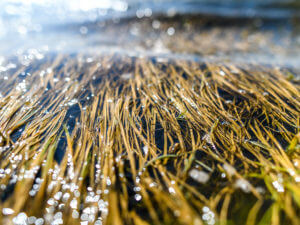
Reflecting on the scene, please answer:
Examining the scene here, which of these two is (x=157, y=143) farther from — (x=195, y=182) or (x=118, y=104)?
(x=118, y=104)

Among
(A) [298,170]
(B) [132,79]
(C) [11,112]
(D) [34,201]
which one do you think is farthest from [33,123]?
(A) [298,170]

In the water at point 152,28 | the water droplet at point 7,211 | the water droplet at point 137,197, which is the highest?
the water at point 152,28

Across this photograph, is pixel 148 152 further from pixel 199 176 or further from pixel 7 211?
pixel 7 211

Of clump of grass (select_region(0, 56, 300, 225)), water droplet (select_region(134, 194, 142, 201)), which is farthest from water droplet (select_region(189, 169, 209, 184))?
water droplet (select_region(134, 194, 142, 201))

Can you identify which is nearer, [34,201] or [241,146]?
[34,201]

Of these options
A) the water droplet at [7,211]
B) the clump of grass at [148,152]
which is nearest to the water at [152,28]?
the clump of grass at [148,152]

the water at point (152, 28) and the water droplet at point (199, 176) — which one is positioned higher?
the water at point (152, 28)

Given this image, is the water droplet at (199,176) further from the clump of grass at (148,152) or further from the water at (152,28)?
the water at (152,28)

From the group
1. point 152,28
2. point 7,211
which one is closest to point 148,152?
point 7,211
